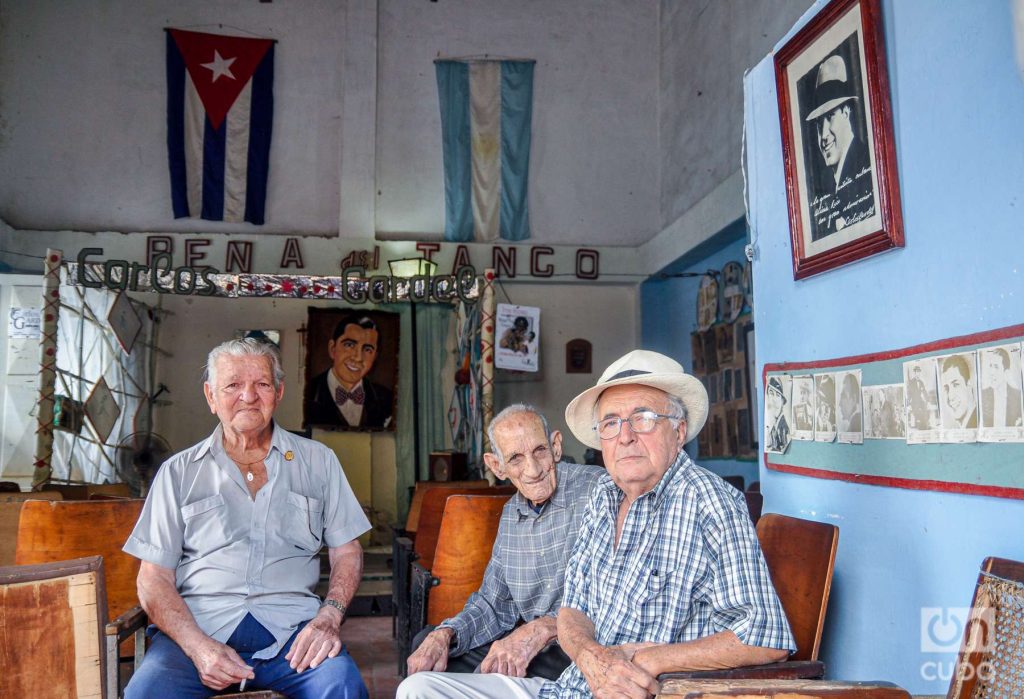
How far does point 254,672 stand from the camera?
7.30 feet

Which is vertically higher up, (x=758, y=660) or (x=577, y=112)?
(x=577, y=112)

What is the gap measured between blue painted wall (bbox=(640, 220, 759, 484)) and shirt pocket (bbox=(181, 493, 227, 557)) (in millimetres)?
5138

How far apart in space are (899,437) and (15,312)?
27.9 feet

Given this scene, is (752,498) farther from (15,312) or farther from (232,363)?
(15,312)

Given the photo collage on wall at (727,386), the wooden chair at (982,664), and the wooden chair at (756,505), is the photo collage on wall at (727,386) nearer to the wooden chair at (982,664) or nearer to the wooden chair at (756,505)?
the wooden chair at (756,505)

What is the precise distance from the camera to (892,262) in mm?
2059

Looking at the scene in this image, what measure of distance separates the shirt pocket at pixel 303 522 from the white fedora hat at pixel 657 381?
2.94 ft

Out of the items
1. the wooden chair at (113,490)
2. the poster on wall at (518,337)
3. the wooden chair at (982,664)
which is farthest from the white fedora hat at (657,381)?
the poster on wall at (518,337)

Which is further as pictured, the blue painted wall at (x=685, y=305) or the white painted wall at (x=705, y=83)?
the blue painted wall at (x=685, y=305)

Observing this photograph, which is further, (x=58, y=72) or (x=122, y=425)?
(x=58, y=72)

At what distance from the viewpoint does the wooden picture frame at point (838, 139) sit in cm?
207

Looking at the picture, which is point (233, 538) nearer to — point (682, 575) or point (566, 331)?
point (682, 575)

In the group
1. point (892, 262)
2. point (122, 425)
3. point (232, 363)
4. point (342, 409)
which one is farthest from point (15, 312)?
point (892, 262)

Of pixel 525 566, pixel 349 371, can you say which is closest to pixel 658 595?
pixel 525 566
